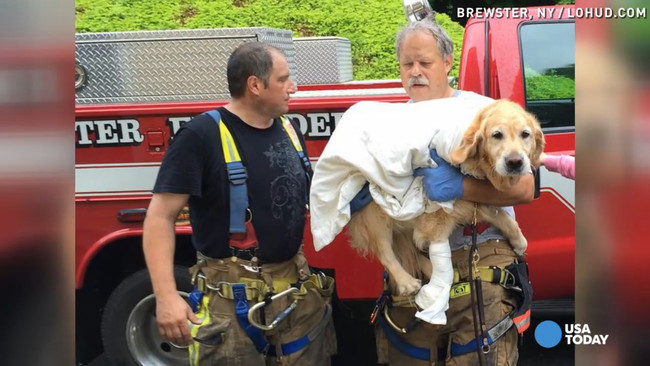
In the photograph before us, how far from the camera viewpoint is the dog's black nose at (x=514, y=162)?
229 cm

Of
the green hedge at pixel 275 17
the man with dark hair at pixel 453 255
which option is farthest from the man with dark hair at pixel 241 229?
the green hedge at pixel 275 17

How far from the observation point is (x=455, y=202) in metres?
2.54

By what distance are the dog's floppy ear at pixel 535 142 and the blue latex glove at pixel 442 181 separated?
0.88 ft

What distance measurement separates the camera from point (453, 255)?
2.67 metres

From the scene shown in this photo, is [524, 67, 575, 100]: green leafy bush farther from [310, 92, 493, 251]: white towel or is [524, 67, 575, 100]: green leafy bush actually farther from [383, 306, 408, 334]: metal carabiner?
[383, 306, 408, 334]: metal carabiner

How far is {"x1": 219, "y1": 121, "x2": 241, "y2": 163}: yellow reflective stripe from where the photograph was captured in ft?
8.71

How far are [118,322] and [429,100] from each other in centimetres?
260

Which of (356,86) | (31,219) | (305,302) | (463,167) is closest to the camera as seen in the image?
(31,219)

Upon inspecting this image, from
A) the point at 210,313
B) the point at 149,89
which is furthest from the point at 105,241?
the point at 210,313

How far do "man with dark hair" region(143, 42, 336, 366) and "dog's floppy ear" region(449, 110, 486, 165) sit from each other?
29.1 inches

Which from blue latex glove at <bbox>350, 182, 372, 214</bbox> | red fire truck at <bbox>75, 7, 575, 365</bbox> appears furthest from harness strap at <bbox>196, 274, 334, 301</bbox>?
red fire truck at <bbox>75, 7, 575, 365</bbox>

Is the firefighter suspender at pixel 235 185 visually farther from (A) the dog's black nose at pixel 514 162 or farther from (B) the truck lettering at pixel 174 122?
(B) the truck lettering at pixel 174 122

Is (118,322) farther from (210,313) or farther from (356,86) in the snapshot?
(356,86)

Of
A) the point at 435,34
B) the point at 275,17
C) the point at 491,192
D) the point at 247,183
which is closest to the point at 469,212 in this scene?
the point at 491,192
